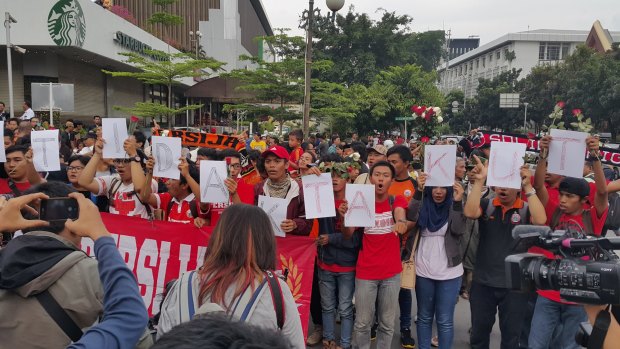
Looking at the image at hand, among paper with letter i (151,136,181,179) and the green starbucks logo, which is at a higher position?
the green starbucks logo

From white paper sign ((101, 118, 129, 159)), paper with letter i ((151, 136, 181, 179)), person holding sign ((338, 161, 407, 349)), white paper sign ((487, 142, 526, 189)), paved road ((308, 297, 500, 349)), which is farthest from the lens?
paved road ((308, 297, 500, 349))

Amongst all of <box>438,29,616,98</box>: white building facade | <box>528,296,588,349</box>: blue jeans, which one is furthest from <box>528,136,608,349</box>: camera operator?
<box>438,29,616,98</box>: white building facade

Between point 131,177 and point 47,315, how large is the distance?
342 cm

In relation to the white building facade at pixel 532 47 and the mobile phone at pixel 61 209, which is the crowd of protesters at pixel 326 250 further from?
the white building facade at pixel 532 47

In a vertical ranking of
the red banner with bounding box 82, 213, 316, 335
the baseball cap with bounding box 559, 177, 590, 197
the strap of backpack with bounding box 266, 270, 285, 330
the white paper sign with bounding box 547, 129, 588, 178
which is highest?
the white paper sign with bounding box 547, 129, 588, 178

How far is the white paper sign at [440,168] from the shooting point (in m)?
4.37

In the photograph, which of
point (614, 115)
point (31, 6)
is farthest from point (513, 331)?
point (614, 115)

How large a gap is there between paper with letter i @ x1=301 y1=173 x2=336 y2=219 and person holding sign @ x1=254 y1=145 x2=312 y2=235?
0.28m

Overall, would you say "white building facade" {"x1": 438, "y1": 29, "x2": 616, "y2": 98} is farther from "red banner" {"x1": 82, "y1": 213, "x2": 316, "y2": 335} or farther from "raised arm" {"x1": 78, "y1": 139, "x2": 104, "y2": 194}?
"raised arm" {"x1": 78, "y1": 139, "x2": 104, "y2": 194}

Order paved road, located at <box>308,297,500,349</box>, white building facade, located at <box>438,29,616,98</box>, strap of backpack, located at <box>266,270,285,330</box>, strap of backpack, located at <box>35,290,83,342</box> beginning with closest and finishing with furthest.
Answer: strap of backpack, located at <box>35,290,83,342</box>, strap of backpack, located at <box>266,270,285,330</box>, paved road, located at <box>308,297,500,349</box>, white building facade, located at <box>438,29,616,98</box>

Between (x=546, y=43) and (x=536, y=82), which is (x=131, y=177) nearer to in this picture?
(x=536, y=82)

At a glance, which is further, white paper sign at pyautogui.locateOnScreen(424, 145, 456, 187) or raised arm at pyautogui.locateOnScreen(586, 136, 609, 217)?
white paper sign at pyautogui.locateOnScreen(424, 145, 456, 187)

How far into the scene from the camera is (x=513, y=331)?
13.8 feet

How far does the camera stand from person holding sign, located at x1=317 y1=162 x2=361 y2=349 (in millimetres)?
4609
